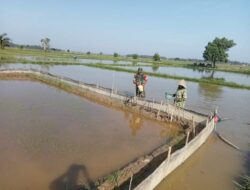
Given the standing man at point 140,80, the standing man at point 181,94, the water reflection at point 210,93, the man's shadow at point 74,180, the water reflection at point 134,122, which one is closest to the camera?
the man's shadow at point 74,180

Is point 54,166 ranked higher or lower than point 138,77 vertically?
lower

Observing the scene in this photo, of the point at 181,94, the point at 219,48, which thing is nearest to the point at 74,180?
the point at 181,94

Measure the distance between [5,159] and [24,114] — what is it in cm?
309

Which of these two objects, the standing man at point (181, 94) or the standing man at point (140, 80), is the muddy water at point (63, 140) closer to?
the standing man at point (181, 94)

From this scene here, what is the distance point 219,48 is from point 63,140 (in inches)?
1750

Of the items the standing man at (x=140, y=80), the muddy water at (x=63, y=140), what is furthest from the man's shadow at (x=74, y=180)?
the standing man at (x=140, y=80)

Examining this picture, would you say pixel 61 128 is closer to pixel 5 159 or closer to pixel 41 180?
pixel 5 159

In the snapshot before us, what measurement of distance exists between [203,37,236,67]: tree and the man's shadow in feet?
146

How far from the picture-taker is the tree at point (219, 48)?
45.7 m

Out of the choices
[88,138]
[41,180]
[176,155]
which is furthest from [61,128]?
[176,155]

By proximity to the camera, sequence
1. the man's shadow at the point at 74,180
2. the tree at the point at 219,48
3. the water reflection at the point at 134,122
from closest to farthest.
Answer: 1. the man's shadow at the point at 74,180
2. the water reflection at the point at 134,122
3. the tree at the point at 219,48

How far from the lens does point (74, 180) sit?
420cm

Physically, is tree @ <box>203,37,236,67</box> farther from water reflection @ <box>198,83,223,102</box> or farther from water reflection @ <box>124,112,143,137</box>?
water reflection @ <box>124,112,143,137</box>

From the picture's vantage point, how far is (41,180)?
13.5 ft
